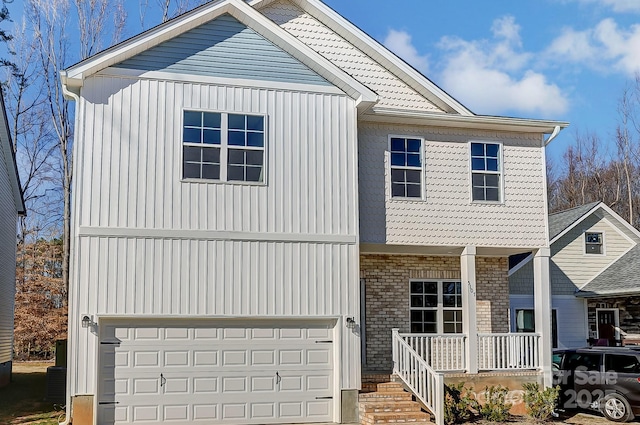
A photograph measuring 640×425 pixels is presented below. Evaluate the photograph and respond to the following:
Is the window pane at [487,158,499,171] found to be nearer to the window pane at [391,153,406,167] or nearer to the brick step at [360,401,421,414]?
the window pane at [391,153,406,167]

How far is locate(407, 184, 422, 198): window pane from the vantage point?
16547 mm

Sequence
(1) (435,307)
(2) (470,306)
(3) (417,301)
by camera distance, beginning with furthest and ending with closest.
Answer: (1) (435,307)
(3) (417,301)
(2) (470,306)

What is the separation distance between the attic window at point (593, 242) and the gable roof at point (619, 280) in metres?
0.75

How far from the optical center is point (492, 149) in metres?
17.2

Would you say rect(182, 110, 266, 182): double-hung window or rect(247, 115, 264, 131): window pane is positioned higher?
rect(247, 115, 264, 131): window pane

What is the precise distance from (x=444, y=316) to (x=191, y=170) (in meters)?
7.62

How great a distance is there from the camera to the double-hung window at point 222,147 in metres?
14.5

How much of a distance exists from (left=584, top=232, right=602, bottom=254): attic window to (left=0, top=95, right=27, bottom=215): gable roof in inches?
744

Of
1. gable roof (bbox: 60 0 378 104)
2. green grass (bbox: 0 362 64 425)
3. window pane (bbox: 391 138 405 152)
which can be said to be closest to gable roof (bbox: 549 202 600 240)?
window pane (bbox: 391 138 405 152)

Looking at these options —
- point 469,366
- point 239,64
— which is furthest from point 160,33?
point 469,366

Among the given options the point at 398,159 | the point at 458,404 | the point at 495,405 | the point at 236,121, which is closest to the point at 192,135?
the point at 236,121

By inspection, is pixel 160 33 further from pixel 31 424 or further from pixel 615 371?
pixel 615 371

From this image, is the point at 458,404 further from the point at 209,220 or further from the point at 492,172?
the point at 209,220

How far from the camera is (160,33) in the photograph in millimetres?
14297
